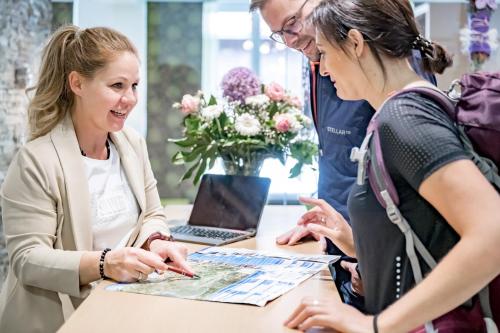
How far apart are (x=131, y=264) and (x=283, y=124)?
3.33 feet

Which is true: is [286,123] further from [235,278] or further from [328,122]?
[235,278]

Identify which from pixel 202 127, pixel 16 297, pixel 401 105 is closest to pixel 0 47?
pixel 202 127

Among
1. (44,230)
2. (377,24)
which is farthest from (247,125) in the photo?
(377,24)

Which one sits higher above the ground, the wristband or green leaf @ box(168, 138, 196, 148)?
green leaf @ box(168, 138, 196, 148)

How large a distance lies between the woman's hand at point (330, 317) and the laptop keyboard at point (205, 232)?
930 millimetres

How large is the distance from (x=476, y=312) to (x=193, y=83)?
4983 millimetres

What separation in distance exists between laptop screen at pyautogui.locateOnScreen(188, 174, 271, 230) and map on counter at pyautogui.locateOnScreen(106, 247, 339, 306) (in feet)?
1.47

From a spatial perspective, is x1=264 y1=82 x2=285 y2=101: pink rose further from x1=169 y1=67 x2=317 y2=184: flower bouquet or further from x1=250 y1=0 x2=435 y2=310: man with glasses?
x1=250 y1=0 x2=435 y2=310: man with glasses

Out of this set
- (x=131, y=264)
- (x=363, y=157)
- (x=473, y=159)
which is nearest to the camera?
(x=473, y=159)

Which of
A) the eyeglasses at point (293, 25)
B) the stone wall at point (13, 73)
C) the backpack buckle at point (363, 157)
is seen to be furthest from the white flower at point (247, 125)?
the stone wall at point (13, 73)

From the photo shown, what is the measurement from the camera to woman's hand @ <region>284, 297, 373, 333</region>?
942mm

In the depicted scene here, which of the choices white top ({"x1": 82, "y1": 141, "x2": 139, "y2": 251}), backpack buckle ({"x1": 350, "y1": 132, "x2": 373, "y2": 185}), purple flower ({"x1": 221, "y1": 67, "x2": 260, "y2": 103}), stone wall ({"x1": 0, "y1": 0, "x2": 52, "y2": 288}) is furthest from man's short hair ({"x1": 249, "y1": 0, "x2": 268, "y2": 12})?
stone wall ({"x1": 0, "y1": 0, "x2": 52, "y2": 288})

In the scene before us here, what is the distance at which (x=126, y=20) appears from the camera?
478 centimetres

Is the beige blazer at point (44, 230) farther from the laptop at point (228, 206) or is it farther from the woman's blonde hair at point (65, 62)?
the laptop at point (228, 206)
